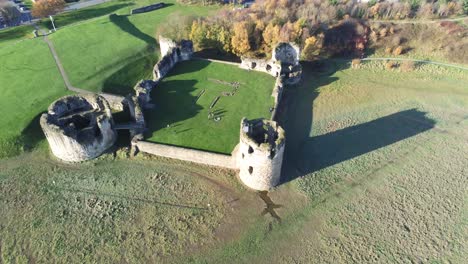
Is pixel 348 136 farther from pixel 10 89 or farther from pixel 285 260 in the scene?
pixel 10 89

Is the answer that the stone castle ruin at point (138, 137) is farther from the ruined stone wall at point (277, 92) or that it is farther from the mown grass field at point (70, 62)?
the mown grass field at point (70, 62)

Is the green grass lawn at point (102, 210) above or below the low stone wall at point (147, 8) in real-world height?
below

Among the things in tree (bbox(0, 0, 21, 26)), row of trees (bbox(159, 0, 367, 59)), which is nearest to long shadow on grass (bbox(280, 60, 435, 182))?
row of trees (bbox(159, 0, 367, 59))

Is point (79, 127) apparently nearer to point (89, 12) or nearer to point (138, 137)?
point (138, 137)

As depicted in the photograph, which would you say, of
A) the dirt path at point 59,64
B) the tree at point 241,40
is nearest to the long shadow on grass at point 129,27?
the dirt path at point 59,64

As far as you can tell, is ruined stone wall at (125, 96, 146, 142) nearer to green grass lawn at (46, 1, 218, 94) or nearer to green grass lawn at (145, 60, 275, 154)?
green grass lawn at (145, 60, 275, 154)

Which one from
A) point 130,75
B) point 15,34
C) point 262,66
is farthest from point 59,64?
point 262,66
